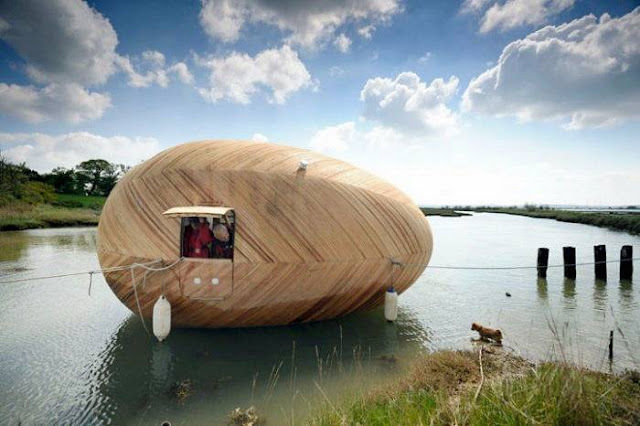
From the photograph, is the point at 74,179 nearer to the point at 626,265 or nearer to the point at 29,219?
the point at 29,219

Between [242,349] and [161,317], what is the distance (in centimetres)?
173

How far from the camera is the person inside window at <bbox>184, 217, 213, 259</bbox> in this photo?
7.29 m

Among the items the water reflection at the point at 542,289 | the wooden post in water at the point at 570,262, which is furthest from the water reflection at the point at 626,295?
the water reflection at the point at 542,289

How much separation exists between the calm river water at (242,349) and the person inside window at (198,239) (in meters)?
1.90

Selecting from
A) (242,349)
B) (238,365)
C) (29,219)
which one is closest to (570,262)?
(242,349)

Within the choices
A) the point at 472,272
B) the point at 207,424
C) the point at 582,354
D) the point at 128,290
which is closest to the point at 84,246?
the point at 128,290

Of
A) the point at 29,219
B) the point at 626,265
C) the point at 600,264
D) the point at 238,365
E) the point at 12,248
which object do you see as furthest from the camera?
the point at 29,219

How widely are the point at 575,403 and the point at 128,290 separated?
7.90 meters

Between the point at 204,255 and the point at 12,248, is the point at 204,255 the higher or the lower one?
the higher one

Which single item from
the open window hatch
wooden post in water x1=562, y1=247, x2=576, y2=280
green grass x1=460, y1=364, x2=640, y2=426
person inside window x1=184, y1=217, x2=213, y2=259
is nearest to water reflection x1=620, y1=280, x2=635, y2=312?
wooden post in water x1=562, y1=247, x2=576, y2=280

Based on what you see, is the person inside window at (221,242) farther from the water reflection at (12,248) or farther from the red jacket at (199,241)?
the water reflection at (12,248)

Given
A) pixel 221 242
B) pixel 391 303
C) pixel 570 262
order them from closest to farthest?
1. pixel 221 242
2. pixel 391 303
3. pixel 570 262

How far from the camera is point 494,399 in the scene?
3525 mm

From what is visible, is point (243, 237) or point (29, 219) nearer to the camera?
point (243, 237)
